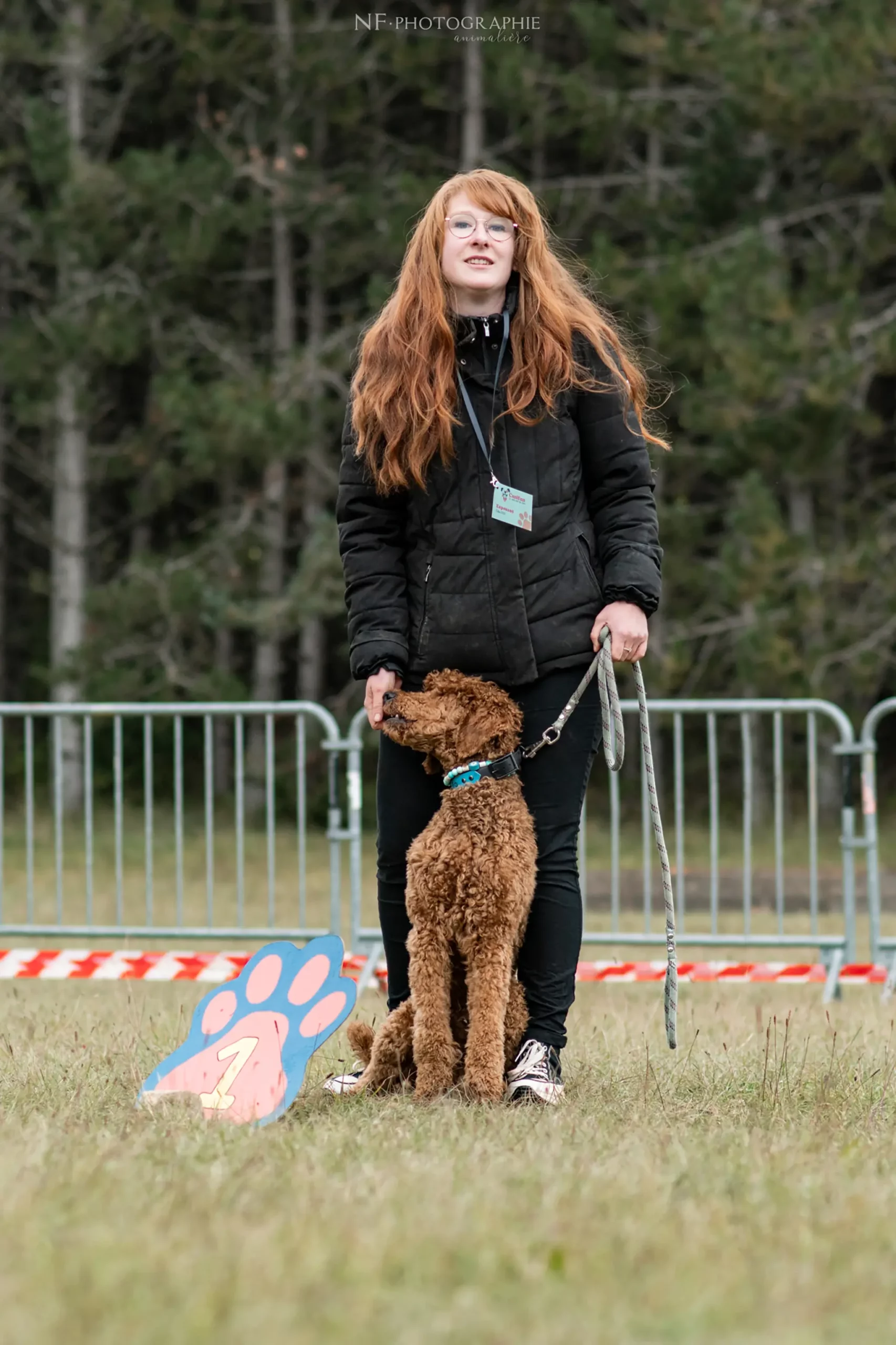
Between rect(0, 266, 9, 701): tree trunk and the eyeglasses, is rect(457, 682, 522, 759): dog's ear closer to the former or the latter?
the eyeglasses

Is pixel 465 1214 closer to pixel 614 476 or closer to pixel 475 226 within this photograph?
pixel 614 476

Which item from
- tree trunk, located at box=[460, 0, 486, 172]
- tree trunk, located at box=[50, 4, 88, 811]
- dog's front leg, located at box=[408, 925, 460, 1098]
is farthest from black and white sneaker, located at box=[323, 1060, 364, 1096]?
tree trunk, located at box=[460, 0, 486, 172]

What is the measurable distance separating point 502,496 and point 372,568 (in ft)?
1.19

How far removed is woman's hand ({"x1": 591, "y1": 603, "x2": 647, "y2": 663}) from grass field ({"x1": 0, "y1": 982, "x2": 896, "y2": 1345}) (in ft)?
3.21

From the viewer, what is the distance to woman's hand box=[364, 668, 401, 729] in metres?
3.73

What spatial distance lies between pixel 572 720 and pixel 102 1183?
1625mm

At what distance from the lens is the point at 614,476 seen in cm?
382

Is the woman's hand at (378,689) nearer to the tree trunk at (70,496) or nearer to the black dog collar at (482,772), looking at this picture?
the black dog collar at (482,772)

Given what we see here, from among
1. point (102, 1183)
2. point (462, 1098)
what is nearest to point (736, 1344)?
point (102, 1183)

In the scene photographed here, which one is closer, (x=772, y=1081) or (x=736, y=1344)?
(x=736, y=1344)

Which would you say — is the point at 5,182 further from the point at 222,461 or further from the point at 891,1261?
the point at 891,1261

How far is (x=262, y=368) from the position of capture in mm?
16844

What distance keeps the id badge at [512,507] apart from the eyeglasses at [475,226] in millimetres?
591

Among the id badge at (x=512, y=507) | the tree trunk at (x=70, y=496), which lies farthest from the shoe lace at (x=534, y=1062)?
the tree trunk at (x=70, y=496)
